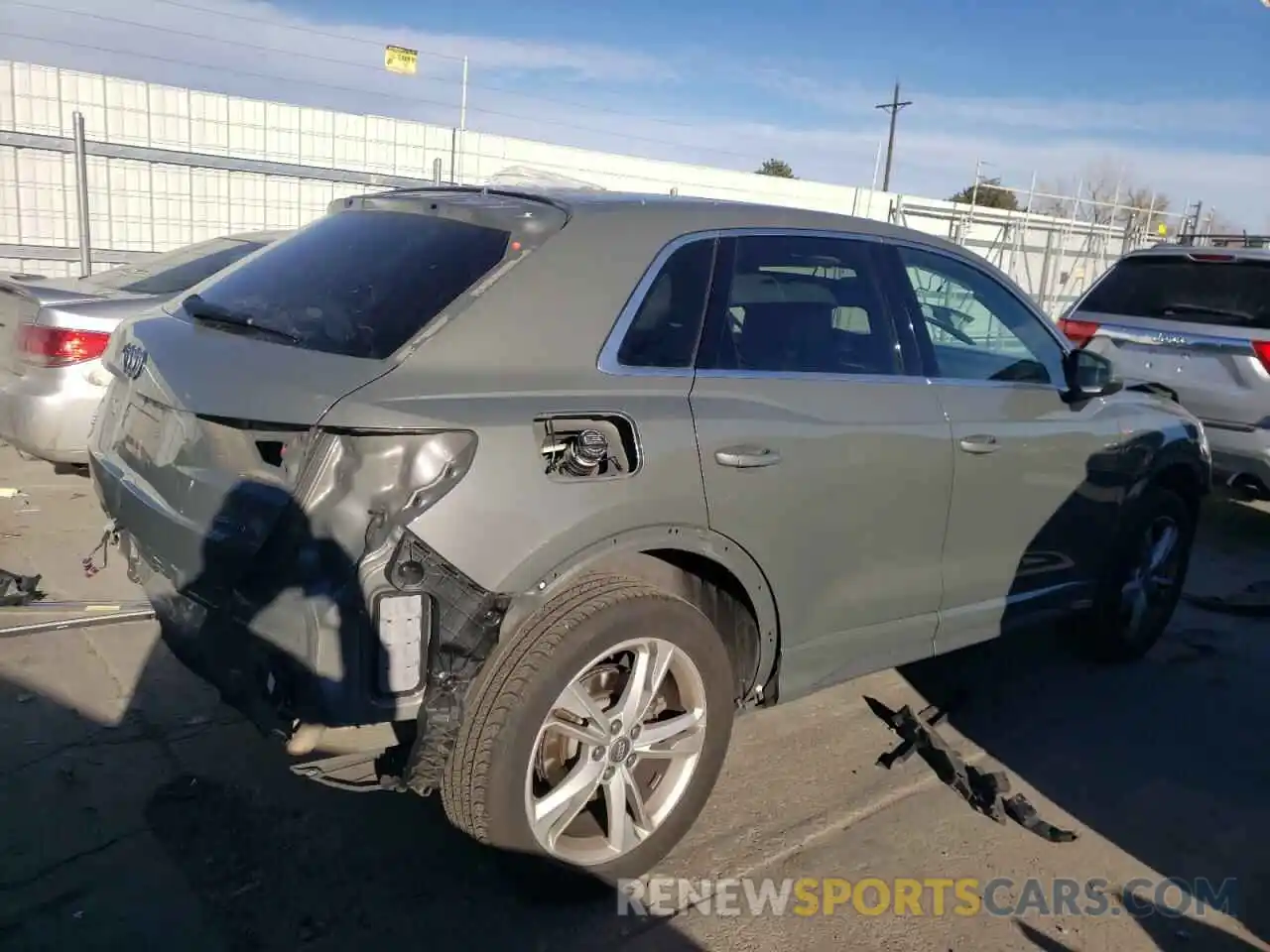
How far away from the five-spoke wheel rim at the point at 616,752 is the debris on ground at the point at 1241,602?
13.8ft

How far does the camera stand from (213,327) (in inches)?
120

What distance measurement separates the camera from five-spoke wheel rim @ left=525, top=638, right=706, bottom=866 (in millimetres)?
2865

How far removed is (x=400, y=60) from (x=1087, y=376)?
964cm

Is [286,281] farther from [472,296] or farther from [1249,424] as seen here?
[1249,424]

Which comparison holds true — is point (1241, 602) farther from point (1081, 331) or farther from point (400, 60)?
point (400, 60)

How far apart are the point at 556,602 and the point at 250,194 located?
30.8 ft

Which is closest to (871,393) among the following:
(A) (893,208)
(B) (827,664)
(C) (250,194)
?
(B) (827,664)

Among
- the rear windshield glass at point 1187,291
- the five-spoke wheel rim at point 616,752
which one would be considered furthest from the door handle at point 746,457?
the rear windshield glass at point 1187,291

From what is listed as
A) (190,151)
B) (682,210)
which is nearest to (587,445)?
(682,210)

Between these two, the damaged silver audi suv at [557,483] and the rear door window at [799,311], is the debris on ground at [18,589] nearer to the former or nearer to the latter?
the damaged silver audi suv at [557,483]

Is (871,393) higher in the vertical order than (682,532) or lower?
higher

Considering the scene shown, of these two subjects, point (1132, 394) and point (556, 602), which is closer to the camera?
point (556, 602)

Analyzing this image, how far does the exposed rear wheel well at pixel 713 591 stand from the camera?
9.86ft

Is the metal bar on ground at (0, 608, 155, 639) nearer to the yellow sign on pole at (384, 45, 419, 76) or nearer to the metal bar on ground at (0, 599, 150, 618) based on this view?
→ the metal bar on ground at (0, 599, 150, 618)
